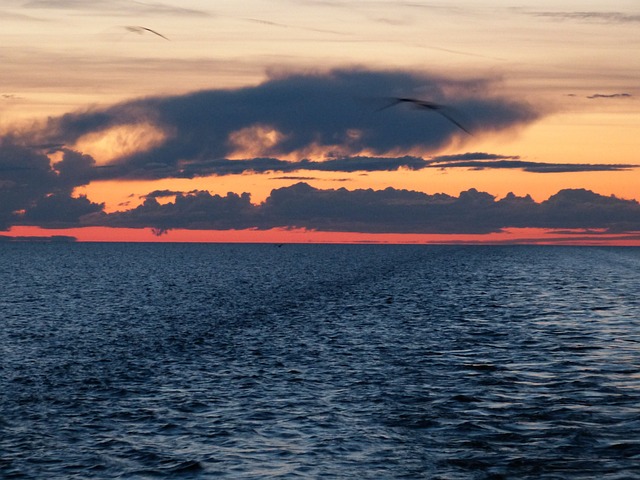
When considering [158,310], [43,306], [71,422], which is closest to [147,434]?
[71,422]

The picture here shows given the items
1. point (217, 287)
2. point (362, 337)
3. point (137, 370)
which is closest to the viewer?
point (137, 370)

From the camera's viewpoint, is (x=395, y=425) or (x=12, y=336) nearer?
(x=395, y=425)

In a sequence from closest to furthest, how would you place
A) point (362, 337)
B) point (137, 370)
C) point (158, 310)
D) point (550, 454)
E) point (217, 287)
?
point (550, 454)
point (137, 370)
point (362, 337)
point (158, 310)
point (217, 287)

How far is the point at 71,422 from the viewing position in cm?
2855

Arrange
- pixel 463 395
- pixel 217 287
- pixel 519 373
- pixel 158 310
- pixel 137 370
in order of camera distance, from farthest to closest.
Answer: pixel 217 287 → pixel 158 310 → pixel 137 370 → pixel 519 373 → pixel 463 395

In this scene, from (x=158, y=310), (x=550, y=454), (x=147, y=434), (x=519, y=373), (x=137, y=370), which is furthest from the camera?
(x=158, y=310)

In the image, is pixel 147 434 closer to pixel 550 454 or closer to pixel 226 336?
pixel 550 454

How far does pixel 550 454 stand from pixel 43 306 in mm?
66661

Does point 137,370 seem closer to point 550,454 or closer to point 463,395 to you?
point 463,395

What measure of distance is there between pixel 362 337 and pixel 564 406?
23.7 meters

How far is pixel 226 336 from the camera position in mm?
55406

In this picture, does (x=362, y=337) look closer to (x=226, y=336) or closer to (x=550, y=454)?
(x=226, y=336)

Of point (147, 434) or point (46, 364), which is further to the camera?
point (46, 364)

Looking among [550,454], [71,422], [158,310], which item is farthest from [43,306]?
[550,454]
